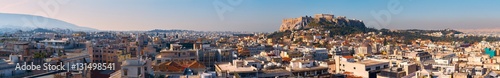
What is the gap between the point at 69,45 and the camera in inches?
1411

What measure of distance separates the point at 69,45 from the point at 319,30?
39.9 meters

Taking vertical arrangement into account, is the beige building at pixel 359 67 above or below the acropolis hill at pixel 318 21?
below

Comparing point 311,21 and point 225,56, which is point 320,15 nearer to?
point 311,21

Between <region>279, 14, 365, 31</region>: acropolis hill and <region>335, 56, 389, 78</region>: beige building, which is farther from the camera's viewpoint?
<region>279, 14, 365, 31</region>: acropolis hill

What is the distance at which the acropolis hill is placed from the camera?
246ft

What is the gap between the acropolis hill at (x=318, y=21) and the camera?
74969mm

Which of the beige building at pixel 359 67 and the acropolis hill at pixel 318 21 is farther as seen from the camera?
the acropolis hill at pixel 318 21

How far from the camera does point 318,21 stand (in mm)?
74688

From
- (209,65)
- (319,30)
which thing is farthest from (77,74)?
(319,30)

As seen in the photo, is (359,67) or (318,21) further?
(318,21)

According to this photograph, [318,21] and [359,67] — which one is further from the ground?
[318,21]

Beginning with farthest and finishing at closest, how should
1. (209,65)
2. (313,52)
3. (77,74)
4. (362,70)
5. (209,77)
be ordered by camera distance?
1. (313,52)
2. (209,65)
3. (362,70)
4. (77,74)
5. (209,77)

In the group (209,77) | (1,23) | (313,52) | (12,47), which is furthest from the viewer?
(1,23)

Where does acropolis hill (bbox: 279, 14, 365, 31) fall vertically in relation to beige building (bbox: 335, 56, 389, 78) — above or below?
above
